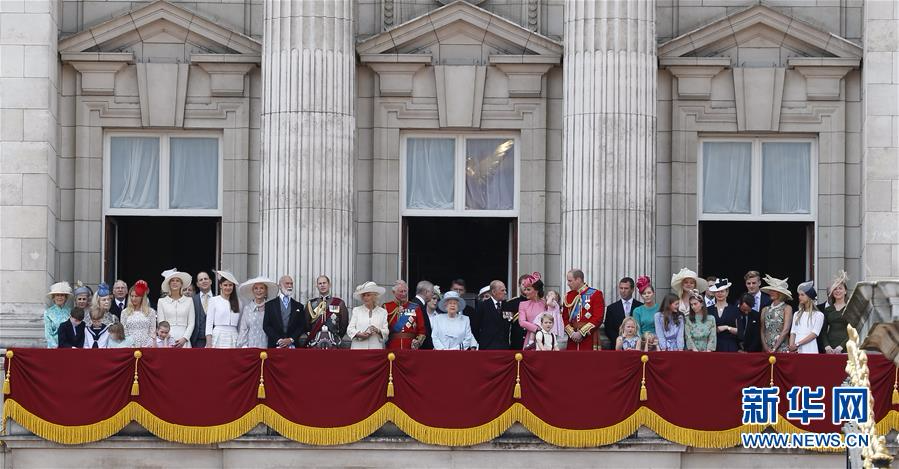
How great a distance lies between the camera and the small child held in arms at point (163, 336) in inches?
1249

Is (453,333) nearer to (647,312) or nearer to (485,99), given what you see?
(647,312)

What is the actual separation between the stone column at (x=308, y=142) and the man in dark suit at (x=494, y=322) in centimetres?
349

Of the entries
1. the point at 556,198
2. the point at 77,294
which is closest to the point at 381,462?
the point at 77,294

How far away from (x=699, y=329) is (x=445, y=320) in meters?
3.96

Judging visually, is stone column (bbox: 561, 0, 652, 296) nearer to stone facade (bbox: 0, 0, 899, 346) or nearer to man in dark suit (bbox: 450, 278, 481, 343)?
stone facade (bbox: 0, 0, 899, 346)

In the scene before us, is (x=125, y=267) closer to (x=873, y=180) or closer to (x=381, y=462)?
(x=381, y=462)

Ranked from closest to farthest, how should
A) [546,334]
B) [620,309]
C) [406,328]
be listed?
[546,334] < [406,328] < [620,309]

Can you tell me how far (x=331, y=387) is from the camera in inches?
1214

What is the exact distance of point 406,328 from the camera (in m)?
31.9

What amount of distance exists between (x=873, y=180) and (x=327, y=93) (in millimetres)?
9693

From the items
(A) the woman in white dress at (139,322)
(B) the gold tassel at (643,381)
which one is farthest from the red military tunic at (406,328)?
(A) the woman in white dress at (139,322)

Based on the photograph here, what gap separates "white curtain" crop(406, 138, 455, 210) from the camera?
3716cm

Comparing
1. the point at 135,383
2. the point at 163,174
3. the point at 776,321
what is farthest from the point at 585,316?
the point at 163,174

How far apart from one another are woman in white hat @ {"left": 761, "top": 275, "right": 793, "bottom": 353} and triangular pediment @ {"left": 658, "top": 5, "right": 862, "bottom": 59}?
6065mm
